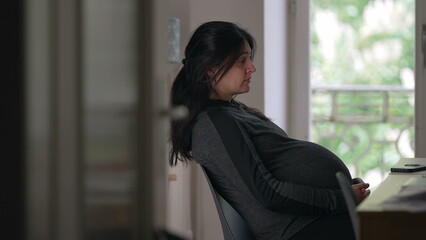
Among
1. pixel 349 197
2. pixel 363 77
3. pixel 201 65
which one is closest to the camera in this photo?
pixel 349 197

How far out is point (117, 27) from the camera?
171 cm

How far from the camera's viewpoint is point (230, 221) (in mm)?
2514

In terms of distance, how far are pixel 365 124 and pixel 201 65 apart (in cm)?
338

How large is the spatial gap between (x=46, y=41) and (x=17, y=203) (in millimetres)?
305

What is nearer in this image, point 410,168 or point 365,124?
point 410,168

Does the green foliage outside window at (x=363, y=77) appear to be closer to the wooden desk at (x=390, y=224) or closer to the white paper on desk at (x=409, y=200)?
the white paper on desk at (x=409, y=200)

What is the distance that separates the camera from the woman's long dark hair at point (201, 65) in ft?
8.64

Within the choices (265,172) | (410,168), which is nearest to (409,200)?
(265,172)

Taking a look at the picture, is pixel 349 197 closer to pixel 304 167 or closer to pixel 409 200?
pixel 409 200

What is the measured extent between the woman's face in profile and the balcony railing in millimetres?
2814

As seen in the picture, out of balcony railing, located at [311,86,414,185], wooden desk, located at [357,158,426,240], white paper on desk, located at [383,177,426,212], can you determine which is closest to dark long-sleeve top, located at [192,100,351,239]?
white paper on desk, located at [383,177,426,212]

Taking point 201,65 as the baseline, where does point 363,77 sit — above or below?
below

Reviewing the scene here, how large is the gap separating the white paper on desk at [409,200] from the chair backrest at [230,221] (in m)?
0.48

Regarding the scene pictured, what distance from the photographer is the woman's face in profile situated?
8.78ft
